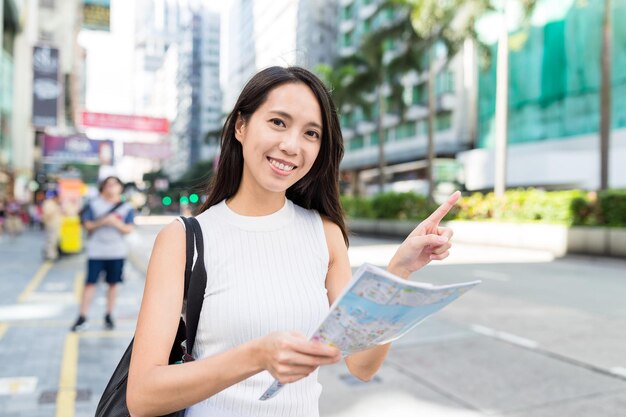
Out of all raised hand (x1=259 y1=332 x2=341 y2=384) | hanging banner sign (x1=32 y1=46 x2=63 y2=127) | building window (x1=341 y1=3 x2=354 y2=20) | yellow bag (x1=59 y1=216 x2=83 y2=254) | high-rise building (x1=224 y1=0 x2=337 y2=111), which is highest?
high-rise building (x1=224 y1=0 x2=337 y2=111)

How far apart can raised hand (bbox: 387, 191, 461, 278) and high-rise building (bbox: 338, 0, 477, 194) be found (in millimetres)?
34490

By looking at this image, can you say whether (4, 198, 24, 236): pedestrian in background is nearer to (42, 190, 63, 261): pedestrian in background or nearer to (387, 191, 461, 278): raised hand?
(42, 190, 63, 261): pedestrian in background

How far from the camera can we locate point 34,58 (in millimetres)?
25328

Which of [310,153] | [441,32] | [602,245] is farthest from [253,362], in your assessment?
[441,32]

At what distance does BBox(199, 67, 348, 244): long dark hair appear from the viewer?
1.58 m

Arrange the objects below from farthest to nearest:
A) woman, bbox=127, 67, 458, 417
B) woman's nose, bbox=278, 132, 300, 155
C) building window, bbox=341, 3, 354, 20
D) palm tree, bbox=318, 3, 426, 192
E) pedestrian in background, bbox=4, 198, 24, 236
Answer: building window, bbox=341, 3, 354, 20
palm tree, bbox=318, 3, 426, 192
pedestrian in background, bbox=4, 198, 24, 236
woman's nose, bbox=278, 132, 300, 155
woman, bbox=127, 67, 458, 417

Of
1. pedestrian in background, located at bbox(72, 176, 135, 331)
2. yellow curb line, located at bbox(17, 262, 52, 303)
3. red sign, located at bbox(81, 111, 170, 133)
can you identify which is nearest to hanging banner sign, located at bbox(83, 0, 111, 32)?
red sign, located at bbox(81, 111, 170, 133)

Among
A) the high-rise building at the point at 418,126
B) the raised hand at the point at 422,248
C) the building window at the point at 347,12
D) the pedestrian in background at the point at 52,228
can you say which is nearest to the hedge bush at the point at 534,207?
the pedestrian in background at the point at 52,228

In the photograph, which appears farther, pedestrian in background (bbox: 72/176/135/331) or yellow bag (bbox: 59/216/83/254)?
yellow bag (bbox: 59/216/83/254)

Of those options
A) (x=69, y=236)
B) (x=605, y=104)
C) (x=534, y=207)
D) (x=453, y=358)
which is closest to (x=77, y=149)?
(x=69, y=236)

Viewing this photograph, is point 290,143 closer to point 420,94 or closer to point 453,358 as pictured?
point 453,358

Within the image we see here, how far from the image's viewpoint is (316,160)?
182cm

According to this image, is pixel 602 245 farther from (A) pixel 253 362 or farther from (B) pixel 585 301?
(A) pixel 253 362

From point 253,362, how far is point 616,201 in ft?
53.5
